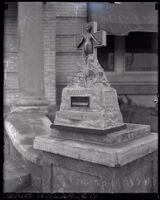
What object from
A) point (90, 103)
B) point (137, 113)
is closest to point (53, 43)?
point (137, 113)

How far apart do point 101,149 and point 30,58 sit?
309 cm

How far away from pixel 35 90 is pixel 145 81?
4350 millimetres

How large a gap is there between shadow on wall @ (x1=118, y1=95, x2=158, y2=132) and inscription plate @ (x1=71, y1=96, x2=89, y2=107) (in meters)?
3.40

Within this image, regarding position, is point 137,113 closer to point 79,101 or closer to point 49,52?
point 49,52

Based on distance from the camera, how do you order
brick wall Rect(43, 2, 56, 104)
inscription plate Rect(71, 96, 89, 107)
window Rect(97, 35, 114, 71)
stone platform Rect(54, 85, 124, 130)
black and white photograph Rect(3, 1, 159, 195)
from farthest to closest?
window Rect(97, 35, 114, 71)
brick wall Rect(43, 2, 56, 104)
inscription plate Rect(71, 96, 89, 107)
stone platform Rect(54, 85, 124, 130)
black and white photograph Rect(3, 1, 159, 195)

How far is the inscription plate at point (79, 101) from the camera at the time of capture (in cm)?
292

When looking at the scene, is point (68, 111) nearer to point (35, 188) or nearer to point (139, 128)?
point (139, 128)

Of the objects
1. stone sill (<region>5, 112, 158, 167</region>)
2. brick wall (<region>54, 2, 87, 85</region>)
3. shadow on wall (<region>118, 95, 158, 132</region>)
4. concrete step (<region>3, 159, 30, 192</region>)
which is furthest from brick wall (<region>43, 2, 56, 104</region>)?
concrete step (<region>3, 159, 30, 192</region>)

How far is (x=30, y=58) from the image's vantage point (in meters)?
4.97

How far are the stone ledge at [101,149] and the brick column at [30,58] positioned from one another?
2.01 metres

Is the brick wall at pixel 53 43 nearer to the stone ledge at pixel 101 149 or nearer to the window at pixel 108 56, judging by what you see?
the window at pixel 108 56

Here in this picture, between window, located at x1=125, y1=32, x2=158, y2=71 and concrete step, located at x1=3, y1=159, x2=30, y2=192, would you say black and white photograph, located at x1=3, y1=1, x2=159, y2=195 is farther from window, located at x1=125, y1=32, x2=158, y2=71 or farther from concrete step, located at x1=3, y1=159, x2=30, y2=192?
window, located at x1=125, y1=32, x2=158, y2=71

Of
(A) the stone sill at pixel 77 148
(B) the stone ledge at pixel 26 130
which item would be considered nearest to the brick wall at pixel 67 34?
(B) the stone ledge at pixel 26 130

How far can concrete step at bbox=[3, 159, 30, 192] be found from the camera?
10.2ft
